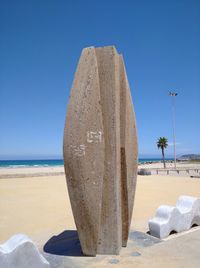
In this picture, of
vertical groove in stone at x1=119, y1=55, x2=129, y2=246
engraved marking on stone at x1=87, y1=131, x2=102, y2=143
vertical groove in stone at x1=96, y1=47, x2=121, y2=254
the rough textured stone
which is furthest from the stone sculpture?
the rough textured stone

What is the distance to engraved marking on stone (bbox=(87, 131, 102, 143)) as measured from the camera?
504 centimetres

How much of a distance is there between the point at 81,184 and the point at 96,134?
3.27 ft

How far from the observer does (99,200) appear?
A: 4.96 metres

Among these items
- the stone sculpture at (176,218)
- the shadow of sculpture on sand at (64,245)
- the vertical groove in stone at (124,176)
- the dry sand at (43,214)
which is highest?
the vertical groove in stone at (124,176)

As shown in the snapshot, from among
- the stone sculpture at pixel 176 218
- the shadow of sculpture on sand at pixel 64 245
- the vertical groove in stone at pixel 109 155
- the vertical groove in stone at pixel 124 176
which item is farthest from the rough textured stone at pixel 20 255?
the stone sculpture at pixel 176 218

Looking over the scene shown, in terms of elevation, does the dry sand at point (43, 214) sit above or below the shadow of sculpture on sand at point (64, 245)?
below

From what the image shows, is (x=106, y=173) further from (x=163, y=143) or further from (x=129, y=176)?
(x=163, y=143)

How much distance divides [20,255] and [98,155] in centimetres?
215

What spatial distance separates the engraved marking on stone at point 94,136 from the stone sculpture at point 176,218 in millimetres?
2729

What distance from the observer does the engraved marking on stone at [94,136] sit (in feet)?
16.5

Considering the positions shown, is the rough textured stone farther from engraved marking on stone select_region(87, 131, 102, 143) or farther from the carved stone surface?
engraved marking on stone select_region(87, 131, 102, 143)

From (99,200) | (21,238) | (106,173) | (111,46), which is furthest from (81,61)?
(21,238)

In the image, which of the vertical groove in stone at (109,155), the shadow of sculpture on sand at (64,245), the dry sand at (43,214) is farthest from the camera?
the dry sand at (43,214)

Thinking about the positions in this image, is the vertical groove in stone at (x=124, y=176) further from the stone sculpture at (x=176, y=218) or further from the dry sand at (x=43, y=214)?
the dry sand at (x=43, y=214)
